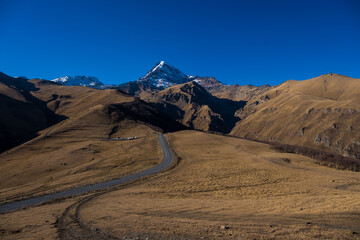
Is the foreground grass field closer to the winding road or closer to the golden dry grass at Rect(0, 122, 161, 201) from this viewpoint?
the winding road

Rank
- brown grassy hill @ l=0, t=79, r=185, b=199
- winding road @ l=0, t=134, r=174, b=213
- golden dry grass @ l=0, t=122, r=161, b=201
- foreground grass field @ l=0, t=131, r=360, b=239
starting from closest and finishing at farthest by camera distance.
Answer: foreground grass field @ l=0, t=131, r=360, b=239 → winding road @ l=0, t=134, r=174, b=213 → golden dry grass @ l=0, t=122, r=161, b=201 → brown grassy hill @ l=0, t=79, r=185, b=199

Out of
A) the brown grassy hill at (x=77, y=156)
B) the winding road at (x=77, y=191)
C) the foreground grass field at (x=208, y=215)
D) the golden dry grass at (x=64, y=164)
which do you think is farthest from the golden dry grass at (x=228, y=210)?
the brown grassy hill at (x=77, y=156)

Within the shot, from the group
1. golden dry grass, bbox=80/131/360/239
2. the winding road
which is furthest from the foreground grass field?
the winding road

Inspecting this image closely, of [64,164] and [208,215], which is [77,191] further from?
[64,164]

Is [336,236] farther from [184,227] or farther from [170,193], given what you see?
[170,193]

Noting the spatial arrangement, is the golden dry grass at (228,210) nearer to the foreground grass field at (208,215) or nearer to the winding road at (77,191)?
the foreground grass field at (208,215)

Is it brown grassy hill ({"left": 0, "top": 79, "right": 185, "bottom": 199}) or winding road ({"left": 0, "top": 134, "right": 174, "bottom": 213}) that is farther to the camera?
brown grassy hill ({"left": 0, "top": 79, "right": 185, "bottom": 199})

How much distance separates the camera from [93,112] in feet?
593

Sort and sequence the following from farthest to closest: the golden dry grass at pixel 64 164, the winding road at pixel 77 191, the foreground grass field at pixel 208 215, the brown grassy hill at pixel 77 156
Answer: the brown grassy hill at pixel 77 156 → the golden dry grass at pixel 64 164 → the winding road at pixel 77 191 → the foreground grass field at pixel 208 215

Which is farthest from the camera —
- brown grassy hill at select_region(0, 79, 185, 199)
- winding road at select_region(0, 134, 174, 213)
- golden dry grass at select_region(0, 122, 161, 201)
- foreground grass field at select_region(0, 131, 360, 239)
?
brown grassy hill at select_region(0, 79, 185, 199)

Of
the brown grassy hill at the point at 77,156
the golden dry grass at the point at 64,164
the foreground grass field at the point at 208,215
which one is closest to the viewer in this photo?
the foreground grass field at the point at 208,215

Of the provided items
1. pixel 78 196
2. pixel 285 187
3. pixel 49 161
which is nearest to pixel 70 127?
pixel 49 161

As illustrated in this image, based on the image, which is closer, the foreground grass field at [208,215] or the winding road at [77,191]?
the foreground grass field at [208,215]

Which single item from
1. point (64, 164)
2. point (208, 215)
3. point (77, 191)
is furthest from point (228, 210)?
point (64, 164)
